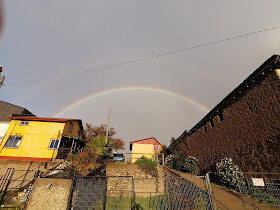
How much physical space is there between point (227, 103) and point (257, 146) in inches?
156

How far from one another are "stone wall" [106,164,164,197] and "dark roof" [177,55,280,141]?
8112 millimetres

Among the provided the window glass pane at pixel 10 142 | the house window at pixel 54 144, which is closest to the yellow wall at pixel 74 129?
the house window at pixel 54 144

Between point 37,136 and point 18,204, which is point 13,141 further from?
point 18,204

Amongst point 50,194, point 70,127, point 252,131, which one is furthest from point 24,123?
point 252,131

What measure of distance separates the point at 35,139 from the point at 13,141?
2.69 m

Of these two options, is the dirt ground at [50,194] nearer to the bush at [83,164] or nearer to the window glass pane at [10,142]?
the bush at [83,164]

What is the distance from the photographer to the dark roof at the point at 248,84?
23.7ft

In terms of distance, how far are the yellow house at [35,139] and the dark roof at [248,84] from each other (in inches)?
626

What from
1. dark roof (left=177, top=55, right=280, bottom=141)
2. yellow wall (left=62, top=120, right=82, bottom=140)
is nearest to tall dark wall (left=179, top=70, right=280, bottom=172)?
dark roof (left=177, top=55, right=280, bottom=141)

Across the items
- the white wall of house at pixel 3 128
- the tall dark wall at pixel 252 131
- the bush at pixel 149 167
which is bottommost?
the bush at pixel 149 167

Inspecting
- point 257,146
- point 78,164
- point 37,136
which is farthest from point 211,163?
point 37,136

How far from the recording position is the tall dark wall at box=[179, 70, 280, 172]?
22.8 feet

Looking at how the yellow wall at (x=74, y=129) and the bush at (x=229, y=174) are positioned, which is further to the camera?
the yellow wall at (x=74, y=129)

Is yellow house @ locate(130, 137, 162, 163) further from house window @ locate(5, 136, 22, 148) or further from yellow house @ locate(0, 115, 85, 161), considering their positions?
house window @ locate(5, 136, 22, 148)
